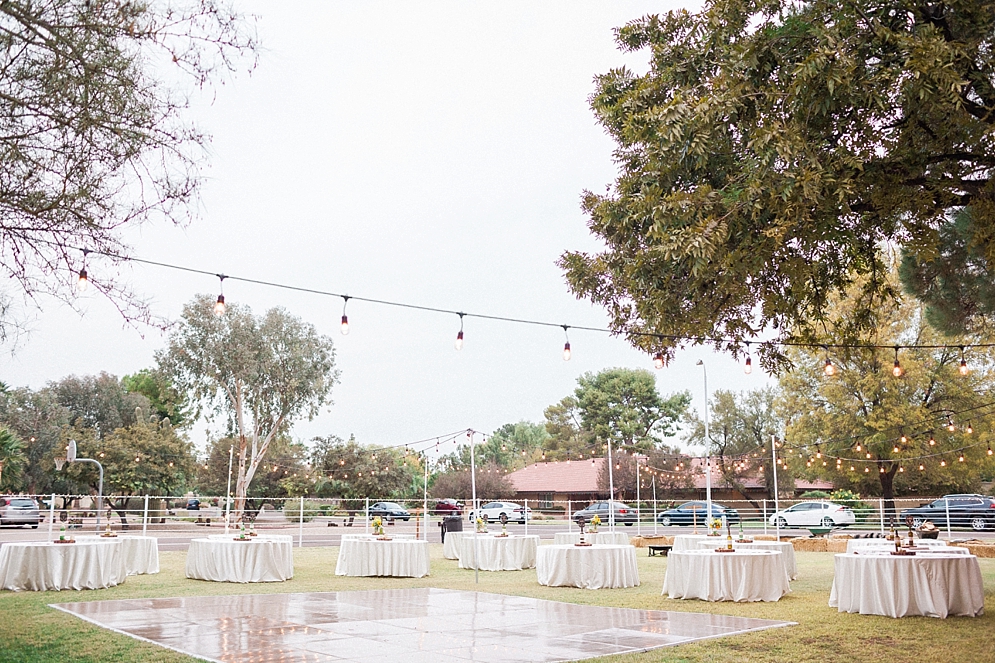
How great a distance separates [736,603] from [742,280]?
573 centimetres

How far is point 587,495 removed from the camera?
45875 mm

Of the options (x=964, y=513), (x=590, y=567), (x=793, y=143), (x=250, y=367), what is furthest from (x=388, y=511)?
(x=793, y=143)

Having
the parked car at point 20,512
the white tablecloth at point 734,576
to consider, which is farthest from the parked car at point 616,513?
the white tablecloth at point 734,576

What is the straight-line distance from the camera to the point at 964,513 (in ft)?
89.0

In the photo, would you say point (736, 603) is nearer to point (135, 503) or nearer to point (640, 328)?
point (640, 328)

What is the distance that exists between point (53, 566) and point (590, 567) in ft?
24.7

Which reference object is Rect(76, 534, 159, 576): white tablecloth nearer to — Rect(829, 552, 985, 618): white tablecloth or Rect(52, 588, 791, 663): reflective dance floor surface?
Rect(52, 588, 791, 663): reflective dance floor surface

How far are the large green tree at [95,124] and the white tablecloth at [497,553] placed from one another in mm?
11206

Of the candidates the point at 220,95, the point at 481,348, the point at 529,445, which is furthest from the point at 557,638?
the point at 529,445

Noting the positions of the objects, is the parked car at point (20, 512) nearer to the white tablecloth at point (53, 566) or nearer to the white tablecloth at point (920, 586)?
the white tablecloth at point (53, 566)

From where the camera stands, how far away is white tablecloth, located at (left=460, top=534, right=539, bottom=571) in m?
16.1

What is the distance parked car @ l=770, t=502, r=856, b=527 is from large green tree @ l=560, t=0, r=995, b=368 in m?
24.0

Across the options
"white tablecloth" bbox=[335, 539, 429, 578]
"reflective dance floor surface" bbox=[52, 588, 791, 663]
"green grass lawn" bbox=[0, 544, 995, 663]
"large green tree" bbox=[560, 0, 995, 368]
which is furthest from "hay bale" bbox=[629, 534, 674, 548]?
"large green tree" bbox=[560, 0, 995, 368]

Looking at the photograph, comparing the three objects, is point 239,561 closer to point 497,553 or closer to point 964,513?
point 497,553
